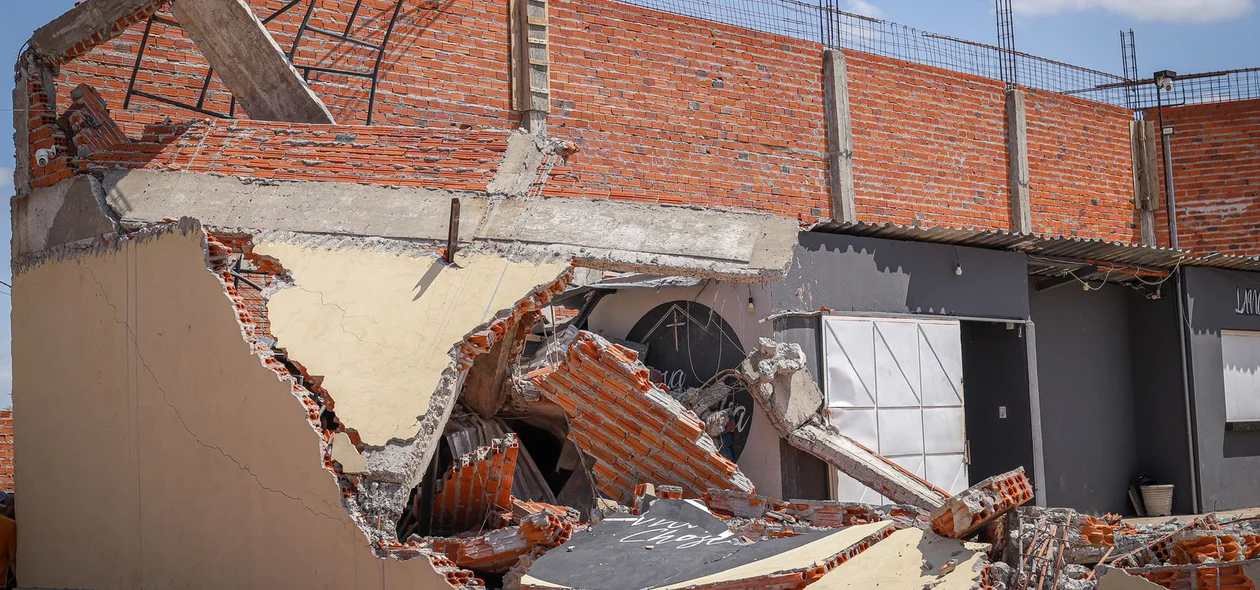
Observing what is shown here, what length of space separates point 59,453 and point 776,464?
18.3 feet

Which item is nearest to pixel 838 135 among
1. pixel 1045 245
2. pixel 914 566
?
pixel 1045 245

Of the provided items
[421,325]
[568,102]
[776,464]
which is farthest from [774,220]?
[568,102]

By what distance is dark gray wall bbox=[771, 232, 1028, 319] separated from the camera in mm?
10148

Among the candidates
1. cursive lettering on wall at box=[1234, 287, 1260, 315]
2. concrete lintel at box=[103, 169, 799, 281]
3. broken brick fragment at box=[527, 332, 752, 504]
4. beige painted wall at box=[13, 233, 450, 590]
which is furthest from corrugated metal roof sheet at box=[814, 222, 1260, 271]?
beige painted wall at box=[13, 233, 450, 590]

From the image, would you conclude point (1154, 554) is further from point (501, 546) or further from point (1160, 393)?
point (1160, 393)

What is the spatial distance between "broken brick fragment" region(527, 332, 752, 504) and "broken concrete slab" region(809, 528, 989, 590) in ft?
7.17

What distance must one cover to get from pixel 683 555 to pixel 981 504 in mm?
1806

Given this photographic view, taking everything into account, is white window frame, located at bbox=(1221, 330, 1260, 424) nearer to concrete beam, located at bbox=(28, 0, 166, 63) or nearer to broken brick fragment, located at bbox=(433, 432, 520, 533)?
broken brick fragment, located at bbox=(433, 432, 520, 533)

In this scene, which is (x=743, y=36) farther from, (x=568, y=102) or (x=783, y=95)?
(x=568, y=102)

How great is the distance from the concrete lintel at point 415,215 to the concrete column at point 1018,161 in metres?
9.40

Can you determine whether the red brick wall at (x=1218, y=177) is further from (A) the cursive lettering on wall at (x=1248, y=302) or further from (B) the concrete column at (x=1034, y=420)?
(B) the concrete column at (x=1034, y=420)

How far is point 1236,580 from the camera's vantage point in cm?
582

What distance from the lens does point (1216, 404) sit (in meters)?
13.2

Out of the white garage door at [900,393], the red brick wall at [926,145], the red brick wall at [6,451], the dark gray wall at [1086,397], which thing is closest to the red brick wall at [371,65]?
the white garage door at [900,393]
